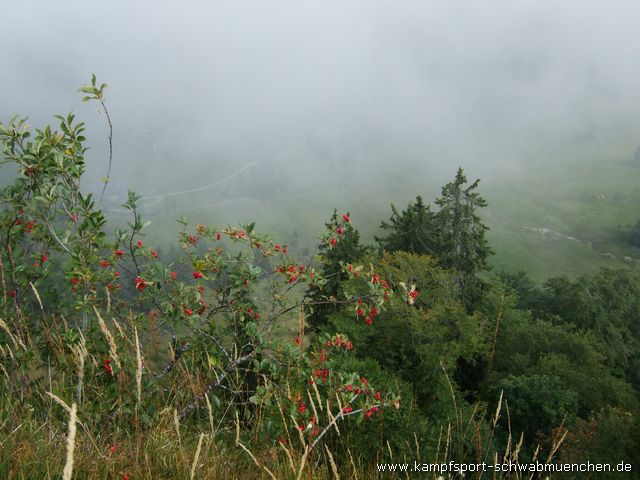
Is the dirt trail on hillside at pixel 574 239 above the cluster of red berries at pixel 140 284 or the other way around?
the other way around

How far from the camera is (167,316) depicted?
5328 mm

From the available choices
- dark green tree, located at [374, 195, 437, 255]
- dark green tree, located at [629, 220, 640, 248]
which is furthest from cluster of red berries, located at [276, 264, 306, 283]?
dark green tree, located at [629, 220, 640, 248]

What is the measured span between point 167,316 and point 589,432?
66.9 feet

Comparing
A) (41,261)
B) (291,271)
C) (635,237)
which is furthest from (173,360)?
(635,237)

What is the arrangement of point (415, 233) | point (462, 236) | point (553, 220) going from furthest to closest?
1. point (553, 220)
2. point (462, 236)
3. point (415, 233)

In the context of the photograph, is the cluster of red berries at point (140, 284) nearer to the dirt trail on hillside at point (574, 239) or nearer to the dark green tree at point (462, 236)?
the dark green tree at point (462, 236)

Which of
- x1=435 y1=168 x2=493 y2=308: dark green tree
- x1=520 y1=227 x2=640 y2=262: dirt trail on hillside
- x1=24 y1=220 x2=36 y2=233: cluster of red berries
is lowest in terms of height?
x1=520 y1=227 x2=640 y2=262: dirt trail on hillside

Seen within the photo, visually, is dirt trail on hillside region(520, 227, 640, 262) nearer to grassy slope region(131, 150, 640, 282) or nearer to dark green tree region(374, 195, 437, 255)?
grassy slope region(131, 150, 640, 282)

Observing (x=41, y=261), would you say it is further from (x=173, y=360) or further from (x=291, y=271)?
(x=291, y=271)

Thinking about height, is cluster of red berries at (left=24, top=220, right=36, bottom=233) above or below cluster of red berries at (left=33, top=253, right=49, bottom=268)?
above

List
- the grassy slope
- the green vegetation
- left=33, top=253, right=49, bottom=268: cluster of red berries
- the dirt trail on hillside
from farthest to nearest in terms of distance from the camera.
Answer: the grassy slope
the dirt trail on hillside
left=33, top=253, right=49, bottom=268: cluster of red berries
the green vegetation

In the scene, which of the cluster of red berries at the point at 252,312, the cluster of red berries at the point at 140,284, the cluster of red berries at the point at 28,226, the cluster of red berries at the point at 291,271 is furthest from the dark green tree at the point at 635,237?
the cluster of red berries at the point at 28,226

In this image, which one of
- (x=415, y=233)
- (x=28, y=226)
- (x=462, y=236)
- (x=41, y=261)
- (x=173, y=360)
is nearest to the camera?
(x=173, y=360)

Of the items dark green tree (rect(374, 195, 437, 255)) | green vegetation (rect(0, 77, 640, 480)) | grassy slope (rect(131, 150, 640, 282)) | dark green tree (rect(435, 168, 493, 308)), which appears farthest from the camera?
grassy slope (rect(131, 150, 640, 282))
